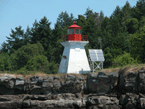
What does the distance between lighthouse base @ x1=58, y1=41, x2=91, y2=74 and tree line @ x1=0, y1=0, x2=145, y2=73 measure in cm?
640

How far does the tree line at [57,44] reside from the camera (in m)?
35.7

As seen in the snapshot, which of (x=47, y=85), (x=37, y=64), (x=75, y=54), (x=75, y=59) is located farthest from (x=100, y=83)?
(x=37, y=64)

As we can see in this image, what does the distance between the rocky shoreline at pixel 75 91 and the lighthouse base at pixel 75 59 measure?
147 centimetres

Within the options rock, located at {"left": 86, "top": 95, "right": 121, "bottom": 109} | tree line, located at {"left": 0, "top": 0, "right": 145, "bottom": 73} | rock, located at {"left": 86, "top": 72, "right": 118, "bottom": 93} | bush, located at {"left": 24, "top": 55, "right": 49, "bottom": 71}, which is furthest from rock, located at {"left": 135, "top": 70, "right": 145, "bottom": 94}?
bush, located at {"left": 24, "top": 55, "right": 49, "bottom": 71}

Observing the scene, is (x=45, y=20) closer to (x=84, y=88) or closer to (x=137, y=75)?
(x=84, y=88)

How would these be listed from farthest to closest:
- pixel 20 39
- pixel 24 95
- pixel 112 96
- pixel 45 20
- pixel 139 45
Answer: pixel 20 39
pixel 45 20
pixel 139 45
pixel 24 95
pixel 112 96

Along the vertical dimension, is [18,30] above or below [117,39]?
above

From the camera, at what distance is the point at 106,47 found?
44312 mm

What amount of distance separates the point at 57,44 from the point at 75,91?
17.8 metres

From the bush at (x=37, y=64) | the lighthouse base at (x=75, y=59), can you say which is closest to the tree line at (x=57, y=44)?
the bush at (x=37, y=64)

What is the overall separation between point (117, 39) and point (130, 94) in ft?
70.2

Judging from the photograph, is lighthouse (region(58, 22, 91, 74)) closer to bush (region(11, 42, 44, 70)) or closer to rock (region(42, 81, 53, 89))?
rock (region(42, 81, 53, 89))

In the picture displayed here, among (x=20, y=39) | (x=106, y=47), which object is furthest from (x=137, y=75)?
(x=20, y=39)

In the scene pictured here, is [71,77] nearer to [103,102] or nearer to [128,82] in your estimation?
[103,102]
